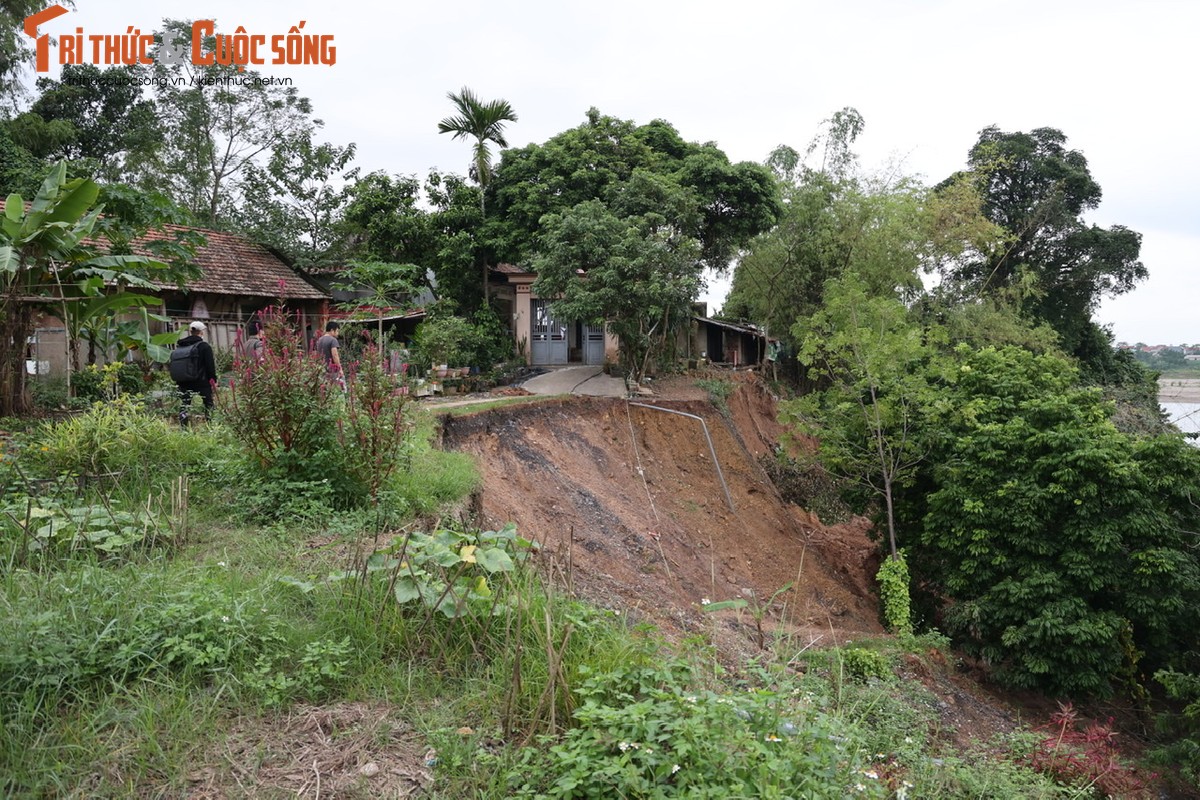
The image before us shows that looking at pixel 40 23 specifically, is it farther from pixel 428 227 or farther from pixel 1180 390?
pixel 1180 390

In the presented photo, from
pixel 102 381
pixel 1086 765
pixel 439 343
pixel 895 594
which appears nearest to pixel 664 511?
pixel 895 594

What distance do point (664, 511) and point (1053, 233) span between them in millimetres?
21943

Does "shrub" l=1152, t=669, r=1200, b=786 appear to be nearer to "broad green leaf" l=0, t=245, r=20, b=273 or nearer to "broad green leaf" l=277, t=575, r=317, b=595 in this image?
"broad green leaf" l=277, t=575, r=317, b=595

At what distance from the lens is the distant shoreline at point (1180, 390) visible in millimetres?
26883

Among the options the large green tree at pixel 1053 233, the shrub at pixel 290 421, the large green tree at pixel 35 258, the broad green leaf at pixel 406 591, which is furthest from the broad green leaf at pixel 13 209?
the large green tree at pixel 1053 233

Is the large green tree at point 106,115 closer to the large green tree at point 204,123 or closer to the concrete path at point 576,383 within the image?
the large green tree at point 204,123

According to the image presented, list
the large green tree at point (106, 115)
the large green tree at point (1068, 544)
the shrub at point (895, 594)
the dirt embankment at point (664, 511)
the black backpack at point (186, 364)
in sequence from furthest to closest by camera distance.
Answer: the large green tree at point (106, 115)
the shrub at point (895, 594)
the large green tree at point (1068, 544)
the dirt embankment at point (664, 511)
the black backpack at point (186, 364)

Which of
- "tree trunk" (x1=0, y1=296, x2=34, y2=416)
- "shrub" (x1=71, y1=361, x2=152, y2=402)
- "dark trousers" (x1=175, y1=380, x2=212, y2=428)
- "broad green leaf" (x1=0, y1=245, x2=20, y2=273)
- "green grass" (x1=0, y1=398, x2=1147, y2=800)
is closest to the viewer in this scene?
"green grass" (x1=0, y1=398, x2=1147, y2=800)

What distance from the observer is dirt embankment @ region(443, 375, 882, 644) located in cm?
1155

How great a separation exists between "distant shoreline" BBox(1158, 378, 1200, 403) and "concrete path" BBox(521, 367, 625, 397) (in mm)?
18062

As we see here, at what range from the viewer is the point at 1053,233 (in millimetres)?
29047

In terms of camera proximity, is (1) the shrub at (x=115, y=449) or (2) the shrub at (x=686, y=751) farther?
(1) the shrub at (x=115, y=449)

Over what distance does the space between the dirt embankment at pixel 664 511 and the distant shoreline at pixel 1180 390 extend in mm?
14483

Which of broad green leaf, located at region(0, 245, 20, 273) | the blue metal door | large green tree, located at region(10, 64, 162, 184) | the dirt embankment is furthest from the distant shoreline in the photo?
large green tree, located at region(10, 64, 162, 184)
